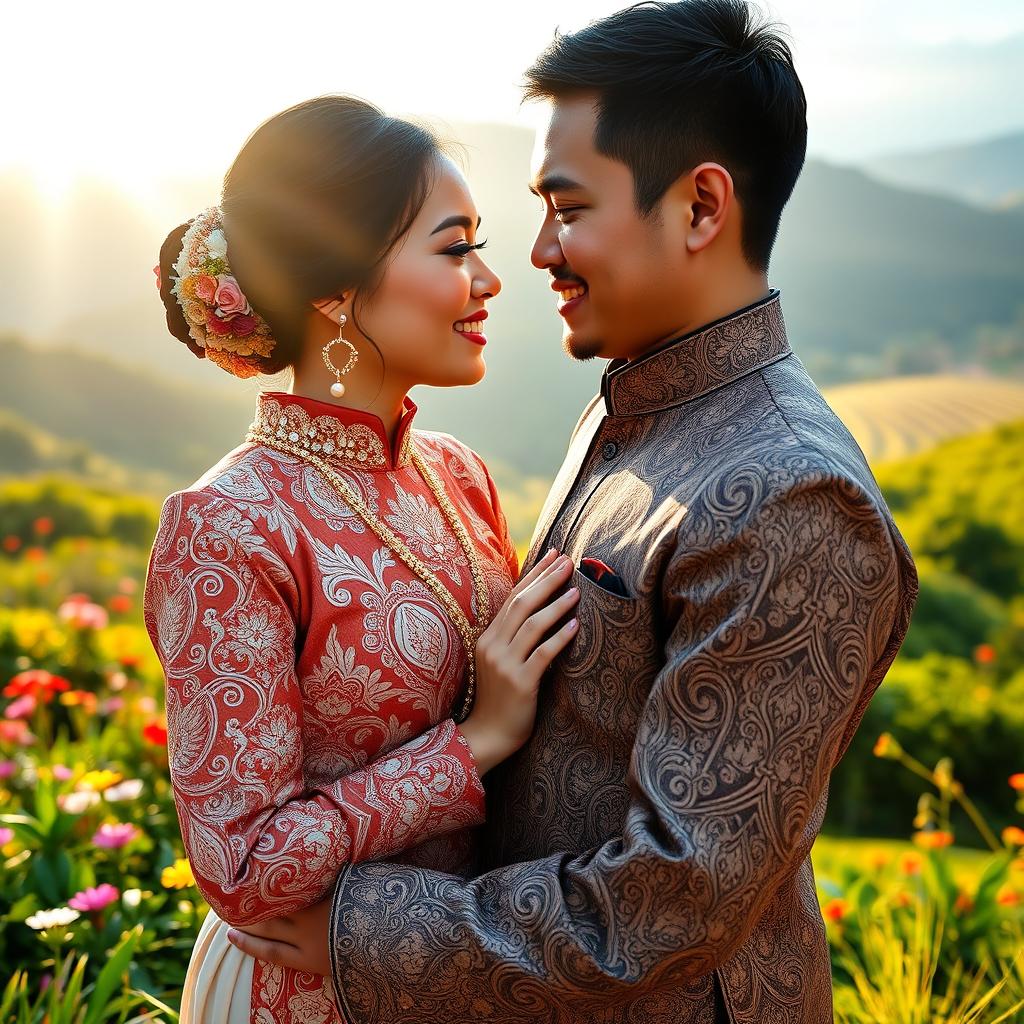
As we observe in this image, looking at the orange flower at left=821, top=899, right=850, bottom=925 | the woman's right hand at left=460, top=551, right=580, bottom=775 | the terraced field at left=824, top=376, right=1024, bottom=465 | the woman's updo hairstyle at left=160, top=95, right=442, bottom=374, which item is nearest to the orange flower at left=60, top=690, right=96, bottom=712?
the woman's updo hairstyle at left=160, top=95, right=442, bottom=374

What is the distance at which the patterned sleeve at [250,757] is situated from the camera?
1422 millimetres

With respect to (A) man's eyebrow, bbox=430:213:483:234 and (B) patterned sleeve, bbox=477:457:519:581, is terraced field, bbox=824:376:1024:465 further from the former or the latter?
(A) man's eyebrow, bbox=430:213:483:234

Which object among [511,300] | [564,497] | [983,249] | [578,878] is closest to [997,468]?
[983,249]

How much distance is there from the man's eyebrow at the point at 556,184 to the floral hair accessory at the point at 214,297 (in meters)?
0.50

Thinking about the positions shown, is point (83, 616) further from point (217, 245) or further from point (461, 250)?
point (461, 250)

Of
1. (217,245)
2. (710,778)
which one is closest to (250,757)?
(710,778)

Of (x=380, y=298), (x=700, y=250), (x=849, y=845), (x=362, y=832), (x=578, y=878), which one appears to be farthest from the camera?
(x=849, y=845)

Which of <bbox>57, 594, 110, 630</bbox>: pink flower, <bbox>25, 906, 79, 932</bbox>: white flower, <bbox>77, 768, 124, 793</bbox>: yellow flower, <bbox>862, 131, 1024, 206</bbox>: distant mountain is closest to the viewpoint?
<bbox>25, 906, 79, 932</bbox>: white flower

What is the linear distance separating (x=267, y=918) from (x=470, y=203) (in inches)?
A: 44.3

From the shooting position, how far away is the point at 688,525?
4.41 ft

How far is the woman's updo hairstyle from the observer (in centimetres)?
170

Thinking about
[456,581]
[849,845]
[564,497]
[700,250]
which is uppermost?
[700,250]

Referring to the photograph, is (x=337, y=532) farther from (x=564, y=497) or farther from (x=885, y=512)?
(x=885, y=512)

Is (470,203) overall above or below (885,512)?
above
